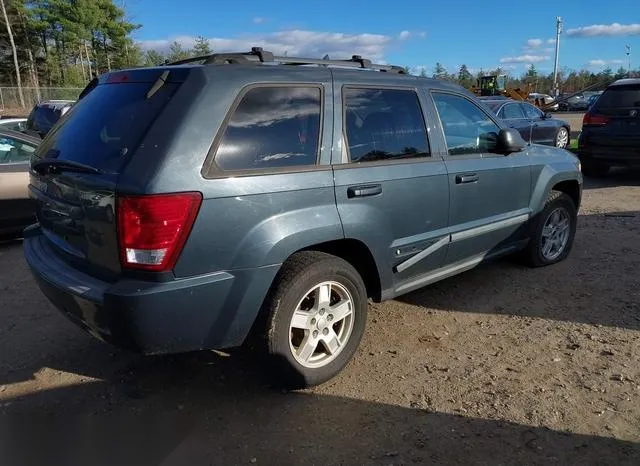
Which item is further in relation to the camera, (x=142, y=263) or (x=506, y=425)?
(x=506, y=425)

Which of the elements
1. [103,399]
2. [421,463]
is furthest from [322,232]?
[103,399]

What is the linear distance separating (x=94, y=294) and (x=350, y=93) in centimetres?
193

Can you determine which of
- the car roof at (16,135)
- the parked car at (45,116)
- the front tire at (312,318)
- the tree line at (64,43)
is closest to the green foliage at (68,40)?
the tree line at (64,43)

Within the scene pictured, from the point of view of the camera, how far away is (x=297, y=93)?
10.4ft

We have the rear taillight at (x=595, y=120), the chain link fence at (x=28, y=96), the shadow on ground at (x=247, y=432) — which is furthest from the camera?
the chain link fence at (x=28, y=96)

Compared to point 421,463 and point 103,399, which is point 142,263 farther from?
point 421,463

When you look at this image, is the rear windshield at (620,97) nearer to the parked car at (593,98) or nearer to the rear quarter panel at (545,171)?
the parked car at (593,98)

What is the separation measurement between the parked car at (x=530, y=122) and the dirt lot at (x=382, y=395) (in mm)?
9303

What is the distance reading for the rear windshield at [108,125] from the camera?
9.09 feet

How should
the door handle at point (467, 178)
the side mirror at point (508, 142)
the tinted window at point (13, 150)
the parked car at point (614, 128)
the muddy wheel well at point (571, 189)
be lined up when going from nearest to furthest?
the door handle at point (467, 178)
the side mirror at point (508, 142)
the muddy wheel well at point (571, 189)
the tinted window at point (13, 150)
the parked car at point (614, 128)

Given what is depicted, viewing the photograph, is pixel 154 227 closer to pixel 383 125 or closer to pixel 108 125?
pixel 108 125

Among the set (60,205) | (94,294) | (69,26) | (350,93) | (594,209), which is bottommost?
(594,209)

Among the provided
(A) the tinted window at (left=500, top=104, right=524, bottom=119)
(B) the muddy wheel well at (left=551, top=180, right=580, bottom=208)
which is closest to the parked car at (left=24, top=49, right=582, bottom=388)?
(B) the muddy wheel well at (left=551, top=180, right=580, bottom=208)

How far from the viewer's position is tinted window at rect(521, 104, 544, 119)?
14188mm
